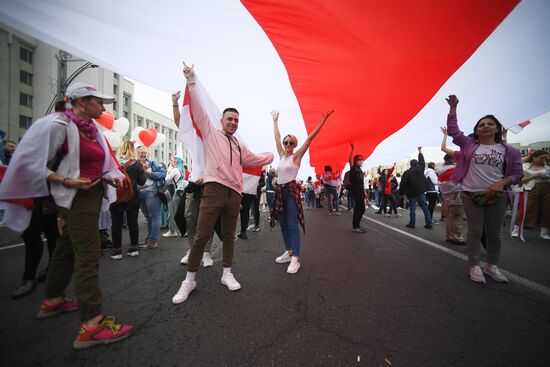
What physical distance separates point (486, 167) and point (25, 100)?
3867cm

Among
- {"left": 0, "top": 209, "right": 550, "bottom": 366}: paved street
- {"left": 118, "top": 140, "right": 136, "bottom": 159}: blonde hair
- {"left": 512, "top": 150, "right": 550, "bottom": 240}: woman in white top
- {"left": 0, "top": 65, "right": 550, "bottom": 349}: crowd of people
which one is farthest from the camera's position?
→ {"left": 512, "top": 150, "right": 550, "bottom": 240}: woman in white top

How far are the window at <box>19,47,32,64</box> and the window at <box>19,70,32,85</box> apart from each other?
55.7 inches

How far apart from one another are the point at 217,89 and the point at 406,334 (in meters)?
3.38

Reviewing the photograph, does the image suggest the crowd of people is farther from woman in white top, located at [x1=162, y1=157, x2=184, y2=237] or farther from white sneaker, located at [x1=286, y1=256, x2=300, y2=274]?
woman in white top, located at [x1=162, y1=157, x2=184, y2=237]

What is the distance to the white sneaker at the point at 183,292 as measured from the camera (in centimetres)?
218

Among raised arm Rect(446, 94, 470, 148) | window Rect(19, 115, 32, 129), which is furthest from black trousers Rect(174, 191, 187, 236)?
window Rect(19, 115, 32, 129)

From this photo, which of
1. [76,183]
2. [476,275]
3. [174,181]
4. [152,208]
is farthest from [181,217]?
[476,275]

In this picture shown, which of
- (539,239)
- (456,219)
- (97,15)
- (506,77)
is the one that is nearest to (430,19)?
(506,77)

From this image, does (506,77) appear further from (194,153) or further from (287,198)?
(194,153)

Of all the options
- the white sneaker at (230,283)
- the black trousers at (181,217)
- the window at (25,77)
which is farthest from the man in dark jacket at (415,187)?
the window at (25,77)

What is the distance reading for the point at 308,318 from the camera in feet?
6.21

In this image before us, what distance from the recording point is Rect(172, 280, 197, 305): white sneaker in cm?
218

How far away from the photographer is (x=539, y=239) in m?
4.91

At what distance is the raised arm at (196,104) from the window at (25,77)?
36.3 m
